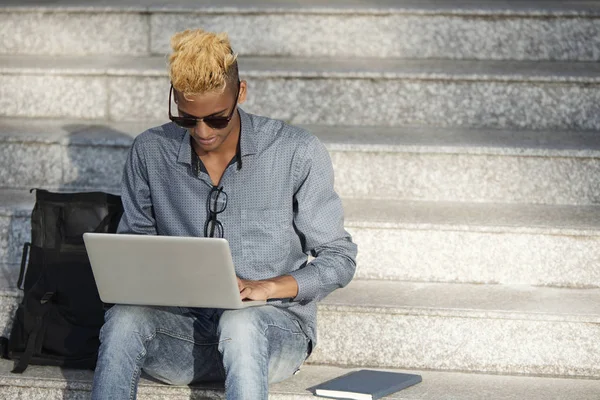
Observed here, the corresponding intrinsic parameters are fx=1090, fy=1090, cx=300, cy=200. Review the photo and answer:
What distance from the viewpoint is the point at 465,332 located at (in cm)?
330

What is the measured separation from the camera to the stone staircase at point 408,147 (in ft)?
10.8

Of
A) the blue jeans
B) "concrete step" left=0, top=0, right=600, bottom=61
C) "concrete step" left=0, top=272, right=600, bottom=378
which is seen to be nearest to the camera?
the blue jeans

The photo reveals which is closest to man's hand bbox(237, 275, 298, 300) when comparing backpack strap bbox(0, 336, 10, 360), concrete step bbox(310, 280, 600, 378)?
concrete step bbox(310, 280, 600, 378)

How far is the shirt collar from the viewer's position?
307 cm

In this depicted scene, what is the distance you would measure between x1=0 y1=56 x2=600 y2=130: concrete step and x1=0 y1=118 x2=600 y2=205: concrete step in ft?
0.31

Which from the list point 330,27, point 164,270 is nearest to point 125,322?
point 164,270

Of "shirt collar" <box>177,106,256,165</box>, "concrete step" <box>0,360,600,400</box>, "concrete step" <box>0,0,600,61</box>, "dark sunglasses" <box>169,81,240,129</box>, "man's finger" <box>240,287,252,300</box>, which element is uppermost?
"concrete step" <box>0,0,600,61</box>

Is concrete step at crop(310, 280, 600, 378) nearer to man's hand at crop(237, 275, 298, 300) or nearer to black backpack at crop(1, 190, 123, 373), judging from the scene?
Result: man's hand at crop(237, 275, 298, 300)

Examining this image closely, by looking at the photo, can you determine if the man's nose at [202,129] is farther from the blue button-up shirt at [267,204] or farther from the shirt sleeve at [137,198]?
the shirt sleeve at [137,198]

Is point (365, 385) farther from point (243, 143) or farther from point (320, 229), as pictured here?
point (243, 143)

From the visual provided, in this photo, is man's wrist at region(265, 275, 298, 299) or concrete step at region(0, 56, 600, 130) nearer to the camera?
man's wrist at region(265, 275, 298, 299)

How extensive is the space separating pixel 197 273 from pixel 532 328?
111cm

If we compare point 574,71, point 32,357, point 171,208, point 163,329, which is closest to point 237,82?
point 171,208

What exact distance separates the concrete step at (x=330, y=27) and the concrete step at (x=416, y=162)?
485 millimetres
